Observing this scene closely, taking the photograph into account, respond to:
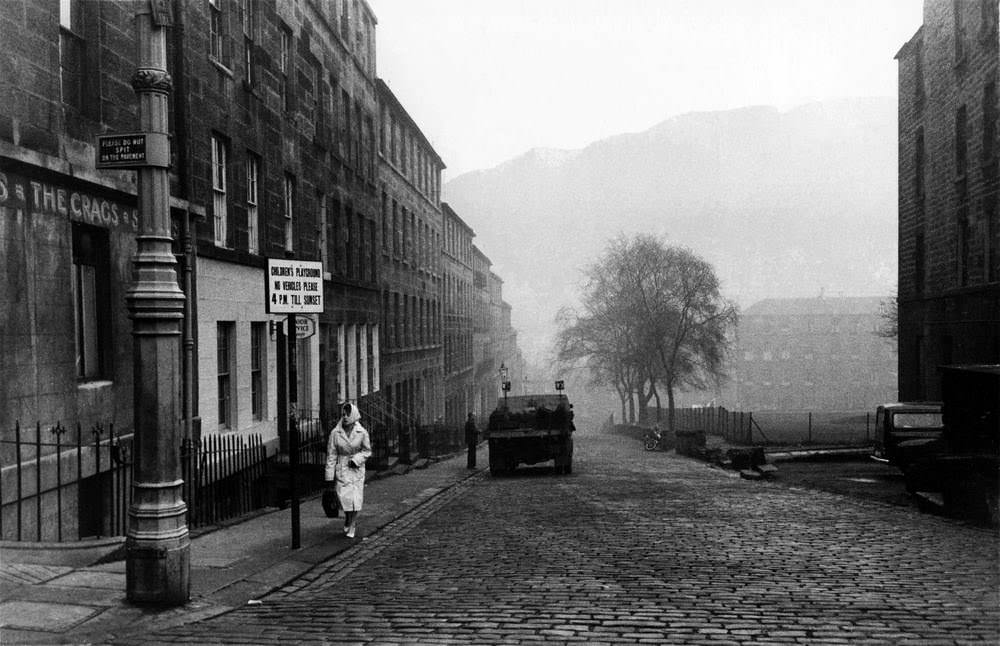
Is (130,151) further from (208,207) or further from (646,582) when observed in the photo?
(208,207)

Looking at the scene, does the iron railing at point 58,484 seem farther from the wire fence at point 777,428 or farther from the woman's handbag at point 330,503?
the wire fence at point 777,428

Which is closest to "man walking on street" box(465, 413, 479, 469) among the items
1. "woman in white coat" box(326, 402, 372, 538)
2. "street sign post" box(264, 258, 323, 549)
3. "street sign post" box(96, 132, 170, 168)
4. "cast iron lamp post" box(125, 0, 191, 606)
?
"woman in white coat" box(326, 402, 372, 538)

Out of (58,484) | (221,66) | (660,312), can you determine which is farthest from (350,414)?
(660,312)

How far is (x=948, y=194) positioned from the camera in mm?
29391

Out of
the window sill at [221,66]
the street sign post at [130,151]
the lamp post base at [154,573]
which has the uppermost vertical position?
the window sill at [221,66]

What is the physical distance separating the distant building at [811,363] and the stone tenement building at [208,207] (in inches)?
2795

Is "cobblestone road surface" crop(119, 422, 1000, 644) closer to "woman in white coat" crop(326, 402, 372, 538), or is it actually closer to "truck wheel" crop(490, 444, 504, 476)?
"woman in white coat" crop(326, 402, 372, 538)

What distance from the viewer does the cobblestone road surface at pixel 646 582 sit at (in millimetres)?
5969

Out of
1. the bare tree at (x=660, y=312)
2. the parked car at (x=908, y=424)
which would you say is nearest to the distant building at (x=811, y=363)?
the bare tree at (x=660, y=312)

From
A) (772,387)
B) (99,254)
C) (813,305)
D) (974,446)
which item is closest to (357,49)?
(99,254)

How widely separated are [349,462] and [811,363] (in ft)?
306

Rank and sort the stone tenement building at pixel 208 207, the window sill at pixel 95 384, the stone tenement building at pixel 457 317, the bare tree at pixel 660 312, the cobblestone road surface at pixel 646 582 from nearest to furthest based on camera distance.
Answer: the cobblestone road surface at pixel 646 582 < the stone tenement building at pixel 208 207 < the window sill at pixel 95 384 < the stone tenement building at pixel 457 317 < the bare tree at pixel 660 312

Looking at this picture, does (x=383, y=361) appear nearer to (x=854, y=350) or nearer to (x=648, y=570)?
(x=648, y=570)

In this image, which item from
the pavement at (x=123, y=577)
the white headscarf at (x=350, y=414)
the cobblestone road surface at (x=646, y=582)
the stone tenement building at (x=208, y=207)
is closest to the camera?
the cobblestone road surface at (x=646, y=582)
